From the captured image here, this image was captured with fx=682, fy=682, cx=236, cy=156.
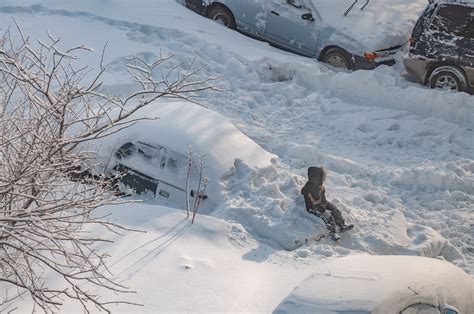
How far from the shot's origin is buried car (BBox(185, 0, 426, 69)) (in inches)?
545

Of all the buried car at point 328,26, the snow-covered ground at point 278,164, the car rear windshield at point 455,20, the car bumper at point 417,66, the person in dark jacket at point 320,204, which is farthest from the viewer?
the buried car at point 328,26

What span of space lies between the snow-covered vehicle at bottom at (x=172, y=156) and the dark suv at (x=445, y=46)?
17.4 feet

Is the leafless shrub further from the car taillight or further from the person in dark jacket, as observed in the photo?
the car taillight

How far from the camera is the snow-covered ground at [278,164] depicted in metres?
7.27

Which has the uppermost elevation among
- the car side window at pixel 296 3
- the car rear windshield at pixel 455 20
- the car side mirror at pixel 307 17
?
the car rear windshield at pixel 455 20

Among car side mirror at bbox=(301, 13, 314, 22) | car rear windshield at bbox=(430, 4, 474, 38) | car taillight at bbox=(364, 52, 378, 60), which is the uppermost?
car rear windshield at bbox=(430, 4, 474, 38)

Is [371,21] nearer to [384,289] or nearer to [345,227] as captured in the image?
[345,227]

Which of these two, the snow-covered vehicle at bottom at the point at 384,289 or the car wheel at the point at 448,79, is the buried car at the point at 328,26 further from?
the snow-covered vehicle at bottom at the point at 384,289

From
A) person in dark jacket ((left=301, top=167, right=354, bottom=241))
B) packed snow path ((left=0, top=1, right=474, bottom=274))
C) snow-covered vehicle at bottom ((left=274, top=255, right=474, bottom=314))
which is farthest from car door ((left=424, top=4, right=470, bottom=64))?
snow-covered vehicle at bottom ((left=274, top=255, right=474, bottom=314))

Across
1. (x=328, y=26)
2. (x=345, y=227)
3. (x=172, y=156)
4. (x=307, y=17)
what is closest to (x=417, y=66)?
(x=328, y=26)

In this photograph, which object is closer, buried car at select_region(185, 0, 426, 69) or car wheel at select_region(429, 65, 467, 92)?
car wheel at select_region(429, 65, 467, 92)

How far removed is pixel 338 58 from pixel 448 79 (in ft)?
7.64

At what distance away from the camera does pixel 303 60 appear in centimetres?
1409

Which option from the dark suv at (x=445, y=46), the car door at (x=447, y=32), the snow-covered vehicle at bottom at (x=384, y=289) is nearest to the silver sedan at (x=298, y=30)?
the dark suv at (x=445, y=46)
